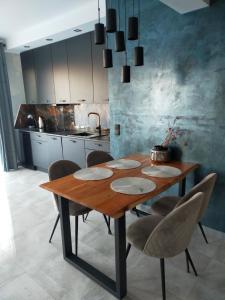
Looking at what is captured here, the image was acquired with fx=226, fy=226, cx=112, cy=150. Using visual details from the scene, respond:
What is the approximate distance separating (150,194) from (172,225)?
1.02ft

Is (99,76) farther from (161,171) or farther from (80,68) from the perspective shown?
(161,171)

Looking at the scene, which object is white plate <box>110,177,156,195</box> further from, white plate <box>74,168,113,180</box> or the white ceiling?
the white ceiling

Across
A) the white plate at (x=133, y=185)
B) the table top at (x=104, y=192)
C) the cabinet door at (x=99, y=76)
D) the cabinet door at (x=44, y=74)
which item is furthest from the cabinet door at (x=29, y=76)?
the white plate at (x=133, y=185)

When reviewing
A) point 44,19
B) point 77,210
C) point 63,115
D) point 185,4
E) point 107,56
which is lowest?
point 77,210

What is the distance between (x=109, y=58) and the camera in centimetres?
185

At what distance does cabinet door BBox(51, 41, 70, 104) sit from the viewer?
12.4ft

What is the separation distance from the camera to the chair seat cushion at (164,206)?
1.98 metres

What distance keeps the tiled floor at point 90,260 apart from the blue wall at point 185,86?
0.60m

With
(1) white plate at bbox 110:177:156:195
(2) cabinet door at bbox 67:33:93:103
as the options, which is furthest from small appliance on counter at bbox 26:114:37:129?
(1) white plate at bbox 110:177:156:195

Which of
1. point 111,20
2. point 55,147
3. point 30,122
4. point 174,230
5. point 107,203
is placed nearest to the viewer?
point 174,230

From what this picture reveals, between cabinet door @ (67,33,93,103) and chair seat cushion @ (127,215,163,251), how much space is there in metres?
2.26

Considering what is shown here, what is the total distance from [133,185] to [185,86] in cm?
119

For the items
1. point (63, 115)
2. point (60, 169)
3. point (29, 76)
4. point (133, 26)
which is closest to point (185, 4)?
point (133, 26)

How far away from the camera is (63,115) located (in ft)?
14.9
